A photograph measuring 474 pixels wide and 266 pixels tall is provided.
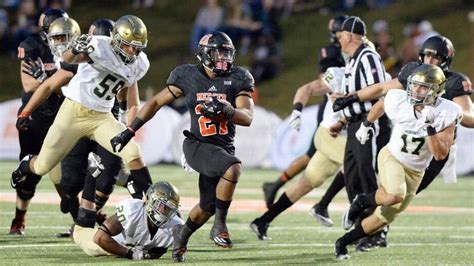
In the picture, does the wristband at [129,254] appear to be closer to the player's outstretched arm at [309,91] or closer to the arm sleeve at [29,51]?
the arm sleeve at [29,51]

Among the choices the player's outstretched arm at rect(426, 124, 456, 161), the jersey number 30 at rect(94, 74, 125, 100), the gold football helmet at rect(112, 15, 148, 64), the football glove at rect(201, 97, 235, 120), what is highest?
the gold football helmet at rect(112, 15, 148, 64)

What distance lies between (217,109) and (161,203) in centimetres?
68

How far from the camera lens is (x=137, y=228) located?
752 centimetres

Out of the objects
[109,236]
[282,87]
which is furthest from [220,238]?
[282,87]

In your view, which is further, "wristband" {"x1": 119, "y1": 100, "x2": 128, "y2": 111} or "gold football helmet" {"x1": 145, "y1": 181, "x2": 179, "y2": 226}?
"wristband" {"x1": 119, "y1": 100, "x2": 128, "y2": 111}

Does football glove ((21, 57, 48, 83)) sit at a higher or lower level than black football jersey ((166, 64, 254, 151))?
lower

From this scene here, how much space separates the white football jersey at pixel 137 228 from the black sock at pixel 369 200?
56.3 inches

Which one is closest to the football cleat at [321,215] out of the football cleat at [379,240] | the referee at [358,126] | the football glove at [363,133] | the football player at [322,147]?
the football player at [322,147]

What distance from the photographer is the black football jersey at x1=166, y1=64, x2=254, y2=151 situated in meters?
7.85

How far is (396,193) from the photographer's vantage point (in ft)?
26.2

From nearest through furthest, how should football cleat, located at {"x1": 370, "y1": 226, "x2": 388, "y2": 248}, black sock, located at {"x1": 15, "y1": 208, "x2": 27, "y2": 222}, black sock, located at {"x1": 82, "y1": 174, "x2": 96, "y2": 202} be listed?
black sock, located at {"x1": 82, "y1": 174, "x2": 96, "y2": 202} → football cleat, located at {"x1": 370, "y1": 226, "x2": 388, "y2": 248} → black sock, located at {"x1": 15, "y1": 208, "x2": 27, "y2": 222}

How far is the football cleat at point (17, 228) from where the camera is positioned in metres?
9.04

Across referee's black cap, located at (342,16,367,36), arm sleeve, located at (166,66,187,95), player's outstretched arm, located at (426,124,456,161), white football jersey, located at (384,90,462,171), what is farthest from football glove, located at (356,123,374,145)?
arm sleeve, located at (166,66,187,95)

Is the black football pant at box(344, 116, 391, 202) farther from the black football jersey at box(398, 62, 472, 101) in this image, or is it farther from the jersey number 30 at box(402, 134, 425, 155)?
the jersey number 30 at box(402, 134, 425, 155)
